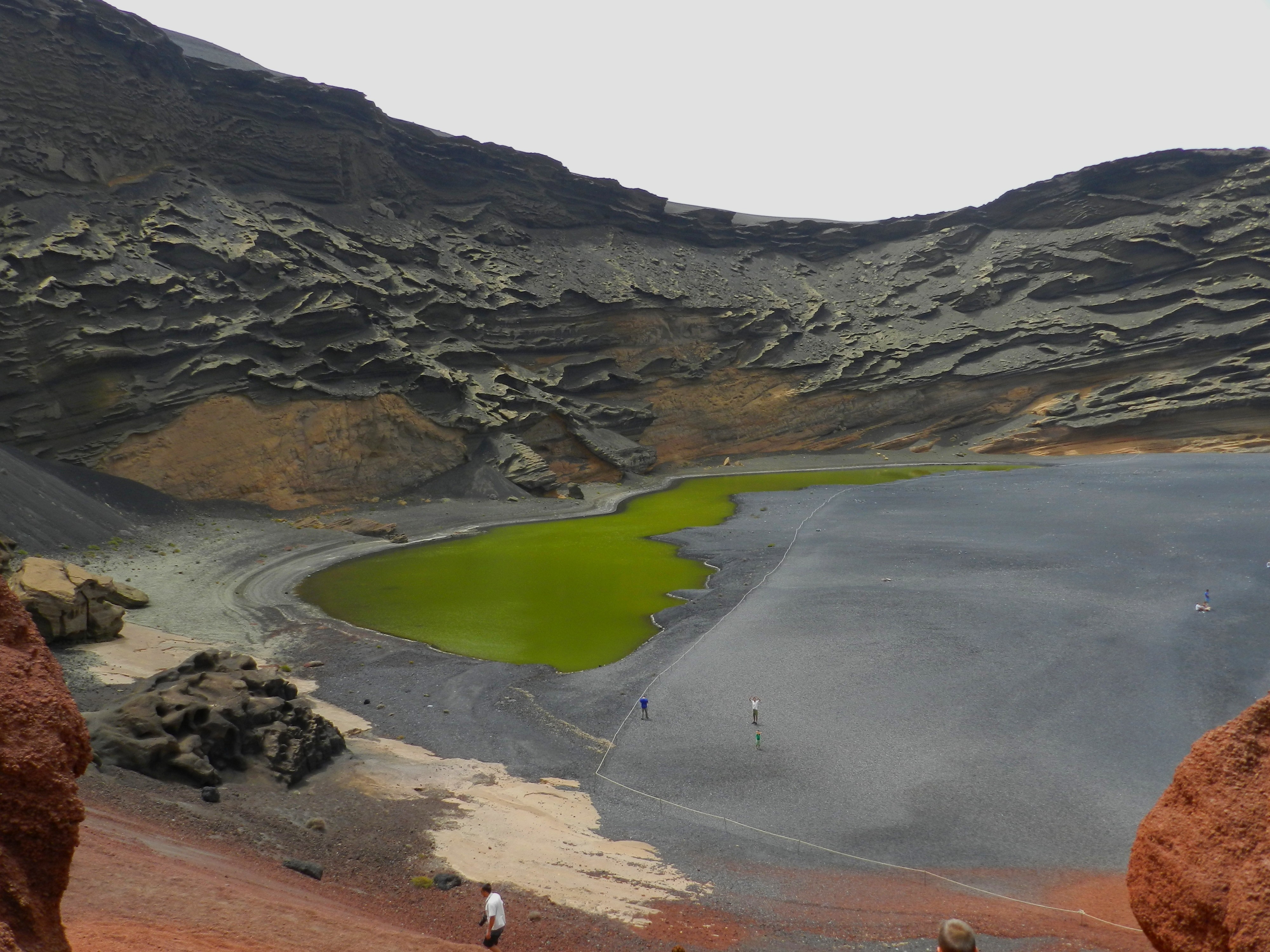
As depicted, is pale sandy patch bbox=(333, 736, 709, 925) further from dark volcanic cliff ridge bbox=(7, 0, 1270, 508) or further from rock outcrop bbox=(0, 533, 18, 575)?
dark volcanic cliff ridge bbox=(7, 0, 1270, 508)

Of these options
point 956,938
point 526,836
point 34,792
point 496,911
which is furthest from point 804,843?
point 34,792

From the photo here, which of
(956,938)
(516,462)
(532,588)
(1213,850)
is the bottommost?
(532,588)

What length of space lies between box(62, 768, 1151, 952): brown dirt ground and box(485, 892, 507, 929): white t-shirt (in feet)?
1.07

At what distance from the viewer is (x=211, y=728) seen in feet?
39.8

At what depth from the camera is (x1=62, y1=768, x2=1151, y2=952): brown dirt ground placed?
683 centimetres

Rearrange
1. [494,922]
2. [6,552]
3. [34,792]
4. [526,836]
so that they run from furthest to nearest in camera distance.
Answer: [6,552], [526,836], [494,922], [34,792]

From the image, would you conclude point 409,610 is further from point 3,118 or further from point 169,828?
point 3,118

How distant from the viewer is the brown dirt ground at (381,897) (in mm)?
6832

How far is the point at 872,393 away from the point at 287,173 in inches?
1743

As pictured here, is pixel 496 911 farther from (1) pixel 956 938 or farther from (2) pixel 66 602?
(2) pixel 66 602

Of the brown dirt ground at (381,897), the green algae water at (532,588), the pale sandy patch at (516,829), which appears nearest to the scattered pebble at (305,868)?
the brown dirt ground at (381,897)

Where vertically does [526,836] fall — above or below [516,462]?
below

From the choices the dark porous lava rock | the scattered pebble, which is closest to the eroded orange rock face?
the dark porous lava rock

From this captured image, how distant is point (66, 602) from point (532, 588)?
1325cm
